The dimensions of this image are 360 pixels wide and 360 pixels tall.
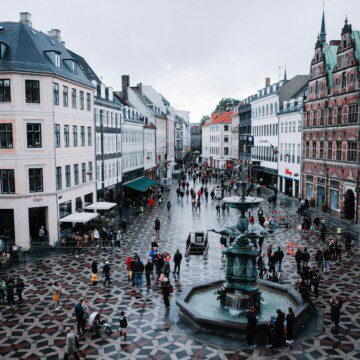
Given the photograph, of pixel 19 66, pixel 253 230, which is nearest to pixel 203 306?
pixel 253 230

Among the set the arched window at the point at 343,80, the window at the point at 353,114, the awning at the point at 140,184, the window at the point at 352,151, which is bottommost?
the awning at the point at 140,184

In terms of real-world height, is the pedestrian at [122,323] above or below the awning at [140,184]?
below

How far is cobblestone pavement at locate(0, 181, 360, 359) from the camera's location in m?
14.4

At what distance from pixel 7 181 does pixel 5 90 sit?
6.61 meters

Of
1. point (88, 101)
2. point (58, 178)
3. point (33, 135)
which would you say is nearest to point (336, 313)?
point (58, 178)

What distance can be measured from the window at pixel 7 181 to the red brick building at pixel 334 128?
98.0 feet

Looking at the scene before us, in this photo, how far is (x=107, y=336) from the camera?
15.9 metres

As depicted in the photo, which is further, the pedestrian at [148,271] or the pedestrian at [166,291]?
the pedestrian at [148,271]

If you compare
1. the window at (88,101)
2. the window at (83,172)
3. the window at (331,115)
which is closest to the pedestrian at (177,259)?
the window at (83,172)

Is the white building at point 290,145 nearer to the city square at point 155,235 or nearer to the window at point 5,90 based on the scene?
the city square at point 155,235

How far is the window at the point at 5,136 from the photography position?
28516mm

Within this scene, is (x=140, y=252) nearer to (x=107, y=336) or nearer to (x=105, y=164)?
(x=107, y=336)

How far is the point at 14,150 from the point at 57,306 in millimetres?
14493

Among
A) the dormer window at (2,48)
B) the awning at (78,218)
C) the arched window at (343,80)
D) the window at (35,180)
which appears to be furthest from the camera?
the arched window at (343,80)
